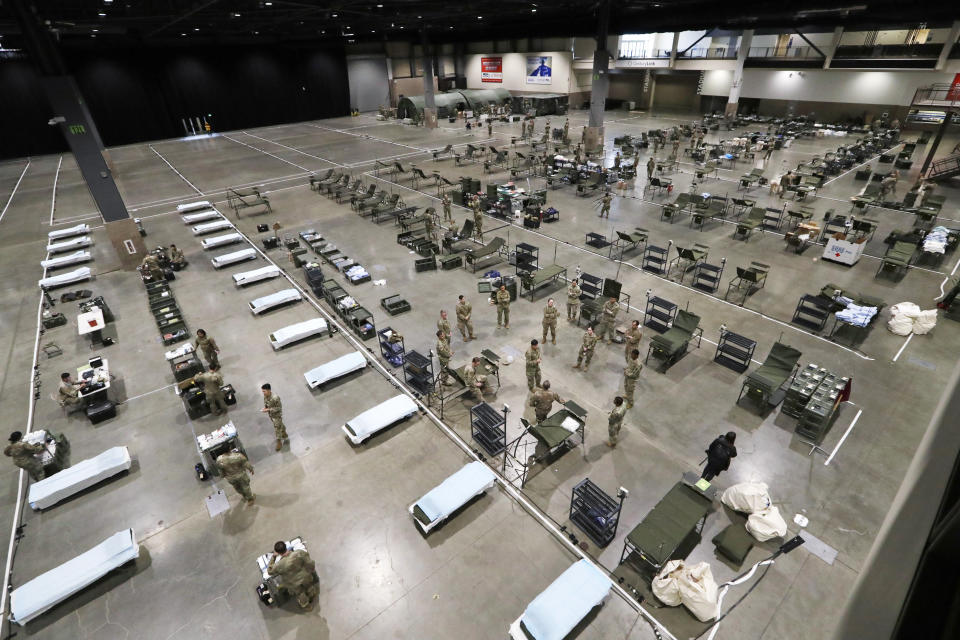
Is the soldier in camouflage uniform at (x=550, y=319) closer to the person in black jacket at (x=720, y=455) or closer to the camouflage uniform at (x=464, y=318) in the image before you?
the camouflage uniform at (x=464, y=318)

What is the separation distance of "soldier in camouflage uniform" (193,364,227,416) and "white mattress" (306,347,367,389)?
214 cm

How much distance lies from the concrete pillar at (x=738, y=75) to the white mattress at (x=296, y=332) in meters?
50.0

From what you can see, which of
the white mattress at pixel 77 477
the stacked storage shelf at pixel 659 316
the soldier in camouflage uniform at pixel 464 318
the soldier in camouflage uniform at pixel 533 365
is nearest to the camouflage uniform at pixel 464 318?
the soldier in camouflage uniform at pixel 464 318

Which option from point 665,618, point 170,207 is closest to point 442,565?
point 665,618

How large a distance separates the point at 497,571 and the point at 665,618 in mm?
2996

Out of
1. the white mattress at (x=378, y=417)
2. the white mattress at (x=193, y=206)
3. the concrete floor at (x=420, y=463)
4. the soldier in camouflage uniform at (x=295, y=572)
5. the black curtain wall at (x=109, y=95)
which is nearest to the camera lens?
the soldier in camouflage uniform at (x=295, y=572)

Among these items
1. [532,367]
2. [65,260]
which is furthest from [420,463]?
[65,260]

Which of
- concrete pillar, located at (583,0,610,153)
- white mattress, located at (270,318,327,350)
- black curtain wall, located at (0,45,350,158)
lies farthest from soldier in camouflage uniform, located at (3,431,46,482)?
black curtain wall, located at (0,45,350,158)

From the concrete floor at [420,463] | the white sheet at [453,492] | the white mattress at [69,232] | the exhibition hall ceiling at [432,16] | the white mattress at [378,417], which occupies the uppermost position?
the exhibition hall ceiling at [432,16]

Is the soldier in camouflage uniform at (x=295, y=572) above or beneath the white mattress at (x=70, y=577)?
above

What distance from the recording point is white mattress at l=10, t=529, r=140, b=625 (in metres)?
8.16

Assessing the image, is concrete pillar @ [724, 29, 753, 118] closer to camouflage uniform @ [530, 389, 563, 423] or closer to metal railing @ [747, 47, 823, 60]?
metal railing @ [747, 47, 823, 60]

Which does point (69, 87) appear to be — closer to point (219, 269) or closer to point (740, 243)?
point (219, 269)

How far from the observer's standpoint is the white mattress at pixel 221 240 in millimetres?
21828
